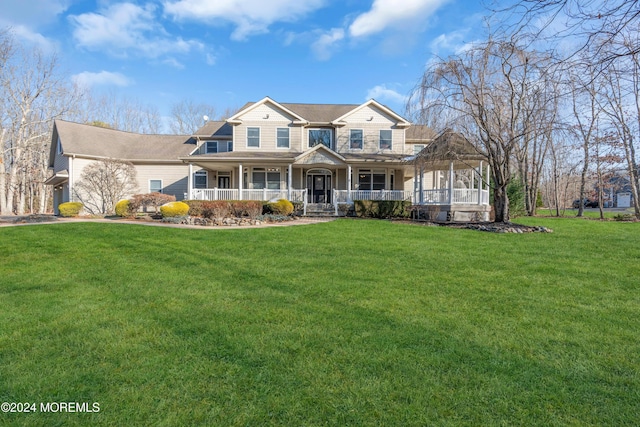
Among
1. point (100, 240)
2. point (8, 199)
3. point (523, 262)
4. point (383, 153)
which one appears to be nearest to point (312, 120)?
point (383, 153)

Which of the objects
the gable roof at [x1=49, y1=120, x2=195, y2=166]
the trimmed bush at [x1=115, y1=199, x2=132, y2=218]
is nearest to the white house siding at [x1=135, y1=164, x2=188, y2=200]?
the gable roof at [x1=49, y1=120, x2=195, y2=166]

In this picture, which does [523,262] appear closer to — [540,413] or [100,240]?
[540,413]

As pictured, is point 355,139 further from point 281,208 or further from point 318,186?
point 281,208

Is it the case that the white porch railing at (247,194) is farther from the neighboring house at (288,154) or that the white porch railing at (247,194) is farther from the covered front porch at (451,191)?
the covered front porch at (451,191)

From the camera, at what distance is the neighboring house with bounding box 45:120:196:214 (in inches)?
796

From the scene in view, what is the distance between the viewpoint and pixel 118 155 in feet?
71.3

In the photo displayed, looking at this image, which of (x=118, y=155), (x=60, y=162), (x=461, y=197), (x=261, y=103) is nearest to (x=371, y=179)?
(x=461, y=197)

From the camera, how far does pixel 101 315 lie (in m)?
3.91

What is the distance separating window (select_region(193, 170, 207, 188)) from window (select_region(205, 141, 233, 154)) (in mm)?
1456

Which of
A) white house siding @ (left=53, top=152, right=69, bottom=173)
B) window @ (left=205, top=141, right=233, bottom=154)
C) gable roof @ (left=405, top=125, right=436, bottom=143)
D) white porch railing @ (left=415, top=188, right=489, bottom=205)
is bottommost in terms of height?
white porch railing @ (left=415, top=188, right=489, bottom=205)

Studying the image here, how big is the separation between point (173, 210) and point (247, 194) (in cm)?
483

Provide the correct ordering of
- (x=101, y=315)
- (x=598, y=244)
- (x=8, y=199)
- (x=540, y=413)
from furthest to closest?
(x=8, y=199), (x=598, y=244), (x=101, y=315), (x=540, y=413)

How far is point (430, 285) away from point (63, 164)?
2402 centimetres

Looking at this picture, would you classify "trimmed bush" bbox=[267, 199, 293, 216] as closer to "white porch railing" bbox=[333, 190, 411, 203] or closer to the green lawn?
"white porch railing" bbox=[333, 190, 411, 203]
